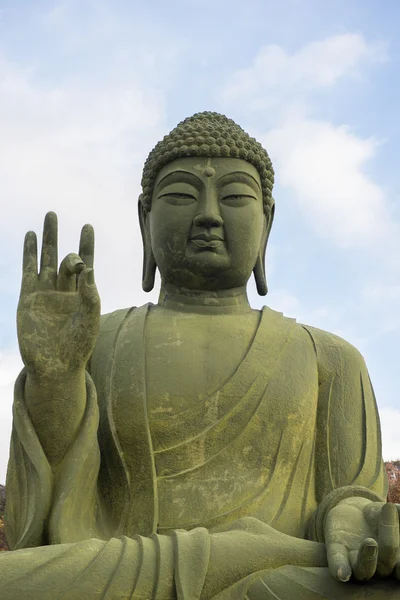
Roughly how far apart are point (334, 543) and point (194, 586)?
0.82 metres

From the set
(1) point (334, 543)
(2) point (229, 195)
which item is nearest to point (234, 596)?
(1) point (334, 543)

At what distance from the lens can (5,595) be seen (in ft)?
17.5

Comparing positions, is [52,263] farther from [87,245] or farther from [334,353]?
[334,353]

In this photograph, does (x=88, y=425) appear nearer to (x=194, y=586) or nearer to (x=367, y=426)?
(x=194, y=586)

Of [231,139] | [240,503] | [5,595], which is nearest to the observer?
[5,595]

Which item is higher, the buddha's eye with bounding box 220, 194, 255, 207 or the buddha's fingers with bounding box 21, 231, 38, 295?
the buddha's eye with bounding box 220, 194, 255, 207

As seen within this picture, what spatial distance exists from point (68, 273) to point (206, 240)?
1255 mm

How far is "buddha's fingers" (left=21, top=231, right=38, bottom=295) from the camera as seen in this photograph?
20.6ft

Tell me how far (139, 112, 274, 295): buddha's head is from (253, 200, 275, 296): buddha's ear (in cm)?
18

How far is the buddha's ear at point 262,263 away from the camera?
7746mm

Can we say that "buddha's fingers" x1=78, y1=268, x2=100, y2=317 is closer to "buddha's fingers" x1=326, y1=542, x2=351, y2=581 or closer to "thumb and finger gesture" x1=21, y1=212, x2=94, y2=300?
"thumb and finger gesture" x1=21, y1=212, x2=94, y2=300

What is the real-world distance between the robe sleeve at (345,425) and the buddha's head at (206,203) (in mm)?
807

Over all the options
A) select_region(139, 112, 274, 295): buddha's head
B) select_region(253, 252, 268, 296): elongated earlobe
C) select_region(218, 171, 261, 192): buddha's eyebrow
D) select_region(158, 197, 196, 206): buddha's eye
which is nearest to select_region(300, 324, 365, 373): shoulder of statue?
select_region(253, 252, 268, 296): elongated earlobe

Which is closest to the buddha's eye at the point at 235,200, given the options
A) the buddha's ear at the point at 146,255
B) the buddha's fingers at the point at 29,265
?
the buddha's ear at the point at 146,255
